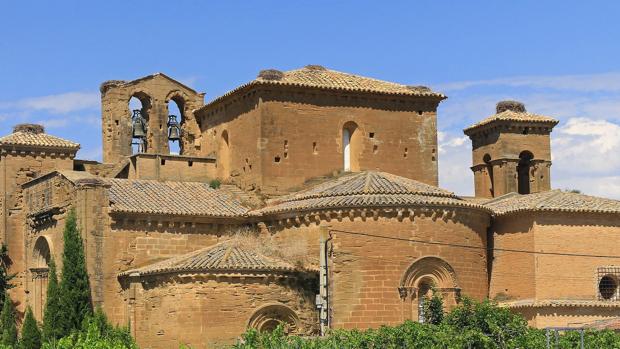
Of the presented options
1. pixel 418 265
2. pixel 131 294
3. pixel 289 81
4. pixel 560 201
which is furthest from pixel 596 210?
pixel 131 294

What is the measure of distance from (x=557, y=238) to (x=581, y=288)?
1755 mm

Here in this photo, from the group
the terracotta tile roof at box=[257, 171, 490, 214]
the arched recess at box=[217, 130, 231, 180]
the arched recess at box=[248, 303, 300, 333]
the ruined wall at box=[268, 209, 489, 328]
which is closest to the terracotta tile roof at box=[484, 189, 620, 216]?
the terracotta tile roof at box=[257, 171, 490, 214]

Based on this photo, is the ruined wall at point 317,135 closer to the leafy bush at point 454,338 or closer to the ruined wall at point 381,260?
the ruined wall at point 381,260

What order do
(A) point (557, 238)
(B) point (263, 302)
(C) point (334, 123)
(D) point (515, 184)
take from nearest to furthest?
1. (B) point (263, 302)
2. (A) point (557, 238)
3. (C) point (334, 123)
4. (D) point (515, 184)

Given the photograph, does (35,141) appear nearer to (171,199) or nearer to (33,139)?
(33,139)

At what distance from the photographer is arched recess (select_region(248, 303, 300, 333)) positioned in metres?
32.9

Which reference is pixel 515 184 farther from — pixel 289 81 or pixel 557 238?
pixel 289 81

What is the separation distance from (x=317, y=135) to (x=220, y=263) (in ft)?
24.9

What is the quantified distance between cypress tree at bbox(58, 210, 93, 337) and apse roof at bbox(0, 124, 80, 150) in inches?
267

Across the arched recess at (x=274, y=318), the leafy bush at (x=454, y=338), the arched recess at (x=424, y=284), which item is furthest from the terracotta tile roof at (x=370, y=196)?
the leafy bush at (x=454, y=338)

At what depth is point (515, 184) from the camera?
43.6 metres

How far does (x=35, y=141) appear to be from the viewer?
41.1 metres

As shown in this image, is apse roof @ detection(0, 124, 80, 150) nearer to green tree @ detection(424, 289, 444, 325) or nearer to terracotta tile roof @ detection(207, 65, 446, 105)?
terracotta tile roof @ detection(207, 65, 446, 105)

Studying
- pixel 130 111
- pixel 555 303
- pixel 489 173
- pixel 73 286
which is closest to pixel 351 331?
pixel 555 303
